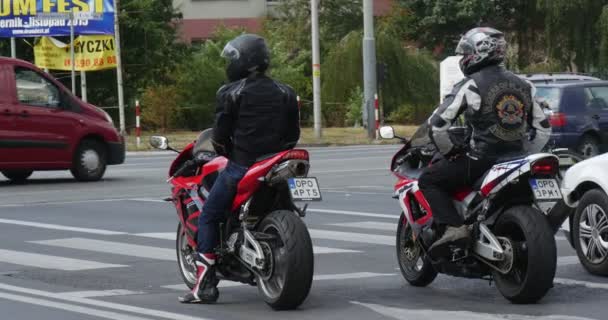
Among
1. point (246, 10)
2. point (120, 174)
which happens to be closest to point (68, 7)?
point (120, 174)

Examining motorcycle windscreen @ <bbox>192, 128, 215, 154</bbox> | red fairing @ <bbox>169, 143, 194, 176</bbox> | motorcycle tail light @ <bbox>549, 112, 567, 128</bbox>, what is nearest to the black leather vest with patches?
motorcycle windscreen @ <bbox>192, 128, 215, 154</bbox>

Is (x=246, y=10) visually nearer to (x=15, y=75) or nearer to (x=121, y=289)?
(x=15, y=75)

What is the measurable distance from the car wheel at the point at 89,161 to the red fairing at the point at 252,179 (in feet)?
42.6

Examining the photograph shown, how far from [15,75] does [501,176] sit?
13288 millimetres

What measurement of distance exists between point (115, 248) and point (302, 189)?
437cm

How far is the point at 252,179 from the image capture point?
8.93m

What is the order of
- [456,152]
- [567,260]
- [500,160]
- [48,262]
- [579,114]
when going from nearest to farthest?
[500,160] < [456,152] < [567,260] < [48,262] < [579,114]

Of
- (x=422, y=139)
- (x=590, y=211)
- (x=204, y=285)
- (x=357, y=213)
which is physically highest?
(x=422, y=139)

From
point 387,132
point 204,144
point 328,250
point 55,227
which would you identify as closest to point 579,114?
point 55,227

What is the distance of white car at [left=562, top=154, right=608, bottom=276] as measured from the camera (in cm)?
1045

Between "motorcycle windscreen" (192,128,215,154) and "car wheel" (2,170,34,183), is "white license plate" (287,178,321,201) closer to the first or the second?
"motorcycle windscreen" (192,128,215,154)

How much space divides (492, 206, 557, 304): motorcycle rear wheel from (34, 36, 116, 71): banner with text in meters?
31.5

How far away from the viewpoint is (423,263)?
395 inches

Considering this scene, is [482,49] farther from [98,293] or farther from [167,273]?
[167,273]
